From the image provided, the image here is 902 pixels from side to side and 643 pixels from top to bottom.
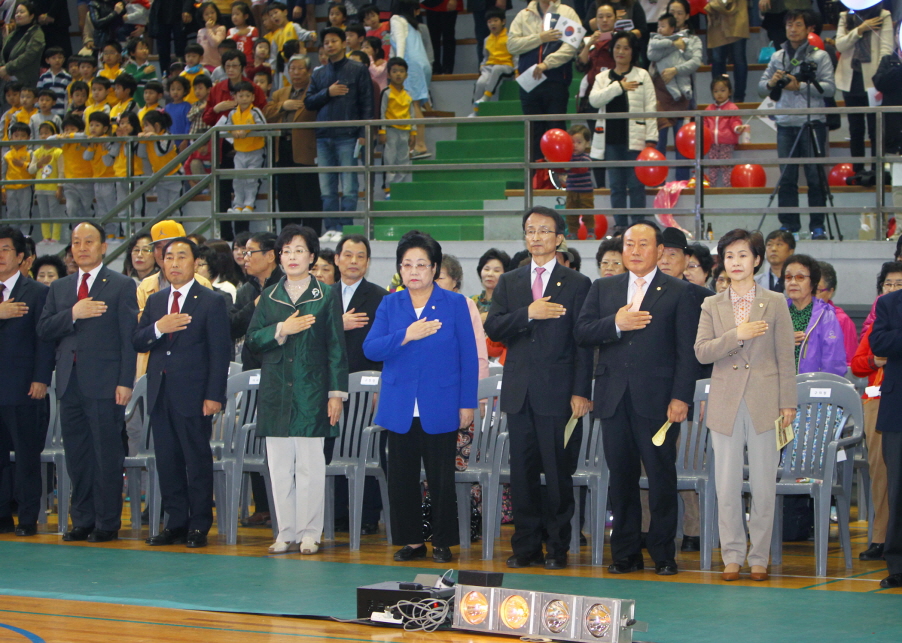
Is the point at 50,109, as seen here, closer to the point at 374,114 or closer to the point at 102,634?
the point at 374,114

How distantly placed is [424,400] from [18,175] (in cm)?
837

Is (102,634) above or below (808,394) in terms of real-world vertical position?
below

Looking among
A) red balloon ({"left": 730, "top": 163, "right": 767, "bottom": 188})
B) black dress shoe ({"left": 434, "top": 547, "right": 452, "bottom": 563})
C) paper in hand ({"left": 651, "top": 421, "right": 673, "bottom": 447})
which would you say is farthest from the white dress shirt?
red balloon ({"left": 730, "top": 163, "right": 767, "bottom": 188})

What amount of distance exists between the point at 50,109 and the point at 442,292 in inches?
340

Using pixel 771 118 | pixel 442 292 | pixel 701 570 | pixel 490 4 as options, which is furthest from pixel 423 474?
pixel 490 4

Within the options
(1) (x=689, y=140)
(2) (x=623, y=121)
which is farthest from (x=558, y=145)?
(1) (x=689, y=140)

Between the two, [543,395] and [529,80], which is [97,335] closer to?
[543,395]

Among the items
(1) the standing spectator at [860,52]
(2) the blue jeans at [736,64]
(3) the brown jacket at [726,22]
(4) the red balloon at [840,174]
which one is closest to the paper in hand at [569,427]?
(4) the red balloon at [840,174]

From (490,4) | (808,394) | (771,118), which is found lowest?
(808,394)

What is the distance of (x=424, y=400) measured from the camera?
6133mm

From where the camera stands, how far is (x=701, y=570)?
19.3 feet

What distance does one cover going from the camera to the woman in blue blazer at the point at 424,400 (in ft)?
20.1

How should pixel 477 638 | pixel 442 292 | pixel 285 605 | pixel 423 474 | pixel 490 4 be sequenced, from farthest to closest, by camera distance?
pixel 490 4 → pixel 423 474 → pixel 442 292 → pixel 285 605 → pixel 477 638

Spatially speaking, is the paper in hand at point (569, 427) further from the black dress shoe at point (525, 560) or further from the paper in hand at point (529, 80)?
the paper in hand at point (529, 80)
